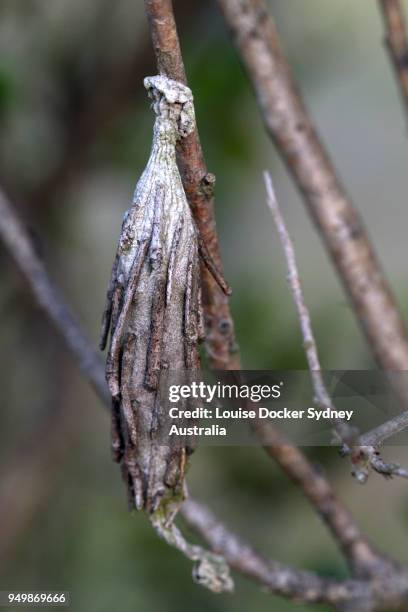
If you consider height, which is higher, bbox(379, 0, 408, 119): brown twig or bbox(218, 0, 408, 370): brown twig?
bbox(379, 0, 408, 119): brown twig

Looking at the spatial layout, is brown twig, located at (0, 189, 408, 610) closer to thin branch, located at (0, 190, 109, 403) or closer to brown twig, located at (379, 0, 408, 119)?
thin branch, located at (0, 190, 109, 403)

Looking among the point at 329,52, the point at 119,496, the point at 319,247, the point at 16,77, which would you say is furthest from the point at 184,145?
the point at 319,247

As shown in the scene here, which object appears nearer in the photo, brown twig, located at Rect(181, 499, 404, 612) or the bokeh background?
brown twig, located at Rect(181, 499, 404, 612)

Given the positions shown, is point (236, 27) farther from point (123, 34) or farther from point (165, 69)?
point (123, 34)

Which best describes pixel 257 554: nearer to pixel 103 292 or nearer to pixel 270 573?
pixel 270 573

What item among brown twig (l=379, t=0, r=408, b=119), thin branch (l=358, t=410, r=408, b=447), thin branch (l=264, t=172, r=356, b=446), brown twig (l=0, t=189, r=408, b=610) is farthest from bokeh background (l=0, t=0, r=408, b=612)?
thin branch (l=358, t=410, r=408, b=447)
